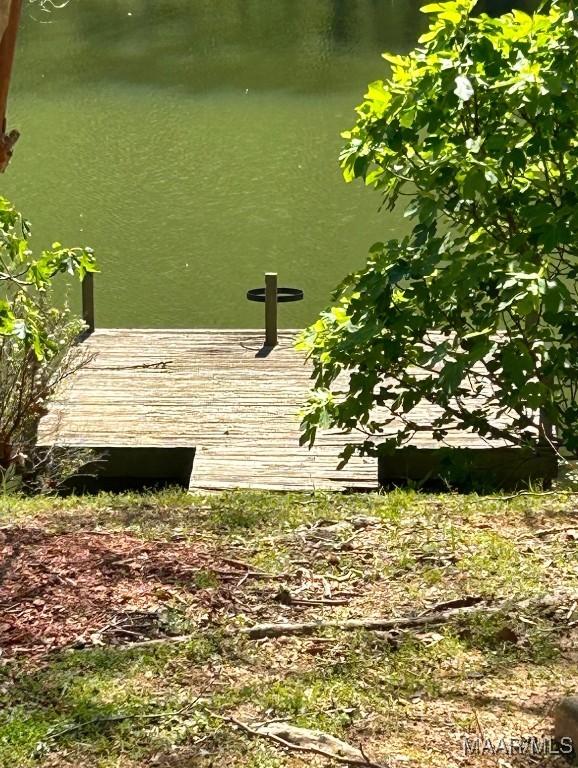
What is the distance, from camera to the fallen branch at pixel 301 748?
2690 millimetres

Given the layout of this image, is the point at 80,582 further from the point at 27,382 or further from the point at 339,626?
the point at 27,382

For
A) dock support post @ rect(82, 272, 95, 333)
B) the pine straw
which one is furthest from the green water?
the pine straw

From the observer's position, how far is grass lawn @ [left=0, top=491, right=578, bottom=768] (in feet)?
9.28

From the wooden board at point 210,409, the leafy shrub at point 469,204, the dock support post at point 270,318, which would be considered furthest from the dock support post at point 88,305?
the leafy shrub at point 469,204

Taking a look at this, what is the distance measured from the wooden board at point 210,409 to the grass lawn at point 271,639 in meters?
2.58

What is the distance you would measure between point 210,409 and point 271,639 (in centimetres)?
552

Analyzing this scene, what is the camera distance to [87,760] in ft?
8.95

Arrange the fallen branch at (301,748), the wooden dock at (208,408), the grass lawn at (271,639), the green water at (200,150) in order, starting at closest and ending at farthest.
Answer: the fallen branch at (301,748)
the grass lawn at (271,639)
the wooden dock at (208,408)
the green water at (200,150)

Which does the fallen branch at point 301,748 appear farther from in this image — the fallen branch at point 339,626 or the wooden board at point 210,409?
the wooden board at point 210,409

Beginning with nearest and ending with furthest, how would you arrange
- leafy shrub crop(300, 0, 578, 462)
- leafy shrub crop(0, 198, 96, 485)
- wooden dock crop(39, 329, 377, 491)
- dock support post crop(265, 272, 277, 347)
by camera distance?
leafy shrub crop(300, 0, 578, 462) < leafy shrub crop(0, 198, 96, 485) < wooden dock crop(39, 329, 377, 491) < dock support post crop(265, 272, 277, 347)

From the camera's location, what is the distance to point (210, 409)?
348 inches

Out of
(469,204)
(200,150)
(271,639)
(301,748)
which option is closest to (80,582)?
(271,639)

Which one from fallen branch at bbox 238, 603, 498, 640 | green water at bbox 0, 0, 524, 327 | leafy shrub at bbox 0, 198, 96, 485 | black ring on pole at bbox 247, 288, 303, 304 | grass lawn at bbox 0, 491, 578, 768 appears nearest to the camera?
grass lawn at bbox 0, 491, 578, 768

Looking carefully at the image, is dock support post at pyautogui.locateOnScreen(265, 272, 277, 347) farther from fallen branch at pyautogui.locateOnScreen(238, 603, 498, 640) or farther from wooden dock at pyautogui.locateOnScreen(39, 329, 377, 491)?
fallen branch at pyautogui.locateOnScreen(238, 603, 498, 640)
